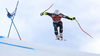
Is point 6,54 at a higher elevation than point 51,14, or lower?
lower

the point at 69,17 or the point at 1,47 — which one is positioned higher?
the point at 69,17

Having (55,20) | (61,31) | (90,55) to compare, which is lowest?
(90,55)

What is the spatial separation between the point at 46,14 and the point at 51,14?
16cm

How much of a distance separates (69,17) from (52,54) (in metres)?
2.97

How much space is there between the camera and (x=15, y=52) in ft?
8.58

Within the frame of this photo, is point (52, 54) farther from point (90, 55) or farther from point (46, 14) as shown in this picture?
point (46, 14)

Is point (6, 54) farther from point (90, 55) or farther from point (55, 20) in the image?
point (55, 20)

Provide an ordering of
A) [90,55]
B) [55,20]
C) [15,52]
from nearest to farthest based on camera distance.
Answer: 1. [15,52]
2. [90,55]
3. [55,20]

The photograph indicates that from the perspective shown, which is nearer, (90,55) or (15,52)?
(15,52)

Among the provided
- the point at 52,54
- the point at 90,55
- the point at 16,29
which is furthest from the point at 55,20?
the point at 52,54

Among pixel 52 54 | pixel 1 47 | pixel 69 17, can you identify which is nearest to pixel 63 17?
pixel 69 17

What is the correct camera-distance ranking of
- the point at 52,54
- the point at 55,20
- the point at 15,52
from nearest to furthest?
the point at 15,52, the point at 52,54, the point at 55,20

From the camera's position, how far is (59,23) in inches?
221

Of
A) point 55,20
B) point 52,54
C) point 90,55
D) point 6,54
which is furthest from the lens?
point 55,20
